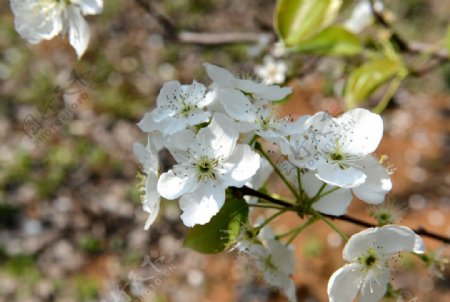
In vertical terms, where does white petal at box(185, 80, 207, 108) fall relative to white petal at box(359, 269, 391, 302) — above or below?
above

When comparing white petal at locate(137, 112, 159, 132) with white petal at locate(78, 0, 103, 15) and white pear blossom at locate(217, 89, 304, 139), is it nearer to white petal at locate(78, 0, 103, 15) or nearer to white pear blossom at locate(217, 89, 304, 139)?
white pear blossom at locate(217, 89, 304, 139)

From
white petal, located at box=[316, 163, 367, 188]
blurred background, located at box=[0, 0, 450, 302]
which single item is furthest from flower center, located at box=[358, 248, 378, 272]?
blurred background, located at box=[0, 0, 450, 302]

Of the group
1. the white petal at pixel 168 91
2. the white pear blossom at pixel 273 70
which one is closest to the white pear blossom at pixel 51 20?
the white petal at pixel 168 91

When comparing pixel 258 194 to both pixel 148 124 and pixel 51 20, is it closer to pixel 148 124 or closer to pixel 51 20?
pixel 148 124

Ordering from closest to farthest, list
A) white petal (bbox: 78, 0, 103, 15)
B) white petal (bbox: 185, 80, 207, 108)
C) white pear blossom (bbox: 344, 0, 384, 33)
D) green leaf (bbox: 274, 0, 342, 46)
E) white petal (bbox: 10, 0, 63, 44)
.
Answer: white petal (bbox: 185, 80, 207, 108), white petal (bbox: 78, 0, 103, 15), white petal (bbox: 10, 0, 63, 44), green leaf (bbox: 274, 0, 342, 46), white pear blossom (bbox: 344, 0, 384, 33)

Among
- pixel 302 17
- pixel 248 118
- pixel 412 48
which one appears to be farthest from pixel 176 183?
pixel 412 48

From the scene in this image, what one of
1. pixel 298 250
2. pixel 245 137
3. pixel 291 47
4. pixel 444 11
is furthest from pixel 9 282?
pixel 444 11
